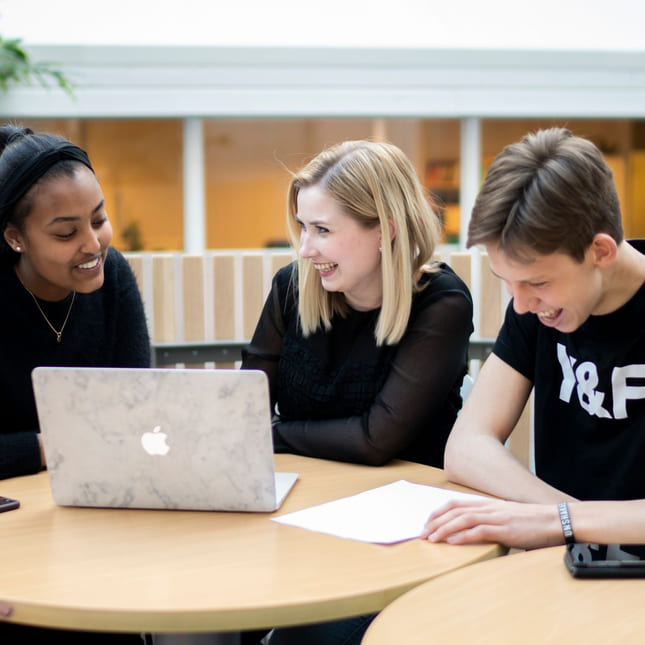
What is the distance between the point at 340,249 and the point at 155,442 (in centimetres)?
84

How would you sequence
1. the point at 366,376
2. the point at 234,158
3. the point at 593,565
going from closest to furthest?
the point at 593,565 → the point at 366,376 → the point at 234,158

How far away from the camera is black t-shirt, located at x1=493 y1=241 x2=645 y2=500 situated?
170 centimetres

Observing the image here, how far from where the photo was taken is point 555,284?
5.15 ft

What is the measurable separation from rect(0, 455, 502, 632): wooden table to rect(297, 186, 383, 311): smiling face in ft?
2.29

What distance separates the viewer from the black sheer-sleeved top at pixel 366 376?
203 centimetres

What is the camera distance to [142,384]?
1.52 m

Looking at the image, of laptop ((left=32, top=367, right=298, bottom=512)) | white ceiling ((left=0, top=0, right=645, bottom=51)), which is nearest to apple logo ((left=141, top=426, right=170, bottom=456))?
laptop ((left=32, top=367, right=298, bottom=512))

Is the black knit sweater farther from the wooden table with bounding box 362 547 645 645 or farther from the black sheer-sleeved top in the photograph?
the wooden table with bounding box 362 547 645 645

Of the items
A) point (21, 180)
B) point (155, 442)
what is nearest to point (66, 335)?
point (21, 180)

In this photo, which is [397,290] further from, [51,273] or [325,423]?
[51,273]

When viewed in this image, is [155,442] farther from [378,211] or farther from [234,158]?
[234,158]

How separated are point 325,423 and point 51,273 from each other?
0.81 meters

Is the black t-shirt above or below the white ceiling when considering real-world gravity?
below

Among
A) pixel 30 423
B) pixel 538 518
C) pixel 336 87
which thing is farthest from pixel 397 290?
pixel 336 87
